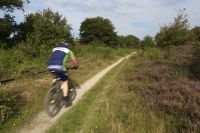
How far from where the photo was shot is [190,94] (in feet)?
39.4

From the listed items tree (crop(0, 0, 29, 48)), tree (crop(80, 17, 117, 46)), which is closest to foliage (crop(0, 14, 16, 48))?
tree (crop(0, 0, 29, 48))

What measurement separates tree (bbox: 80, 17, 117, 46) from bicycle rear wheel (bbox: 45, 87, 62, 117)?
68945mm

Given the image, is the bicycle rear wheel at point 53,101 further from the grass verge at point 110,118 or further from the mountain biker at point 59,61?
the mountain biker at point 59,61

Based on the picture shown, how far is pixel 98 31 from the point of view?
3236 inches

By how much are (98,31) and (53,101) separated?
71646 millimetres

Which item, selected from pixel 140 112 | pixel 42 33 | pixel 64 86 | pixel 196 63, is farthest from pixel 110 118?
pixel 42 33

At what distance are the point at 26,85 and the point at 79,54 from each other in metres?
26.2

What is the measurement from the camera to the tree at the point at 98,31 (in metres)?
82.1

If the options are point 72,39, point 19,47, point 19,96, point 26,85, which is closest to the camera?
point 19,96

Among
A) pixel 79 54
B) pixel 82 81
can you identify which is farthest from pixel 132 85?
pixel 79 54

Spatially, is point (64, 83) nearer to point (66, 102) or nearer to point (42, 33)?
point (66, 102)

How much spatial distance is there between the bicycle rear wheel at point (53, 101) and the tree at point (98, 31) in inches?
2714

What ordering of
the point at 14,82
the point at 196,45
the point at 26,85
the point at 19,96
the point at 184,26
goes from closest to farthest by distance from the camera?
1. the point at 19,96
2. the point at 26,85
3. the point at 14,82
4. the point at 196,45
5. the point at 184,26

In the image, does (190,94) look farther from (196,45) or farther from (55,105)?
(196,45)
